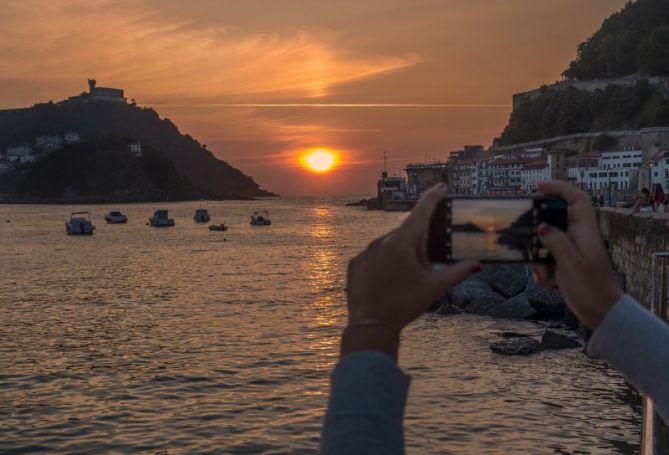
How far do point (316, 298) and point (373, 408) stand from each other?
34.6 meters

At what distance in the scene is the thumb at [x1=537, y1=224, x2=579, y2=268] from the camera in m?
1.55

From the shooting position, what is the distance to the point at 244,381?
737 inches

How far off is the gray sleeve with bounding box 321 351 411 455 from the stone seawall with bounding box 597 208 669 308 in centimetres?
1834

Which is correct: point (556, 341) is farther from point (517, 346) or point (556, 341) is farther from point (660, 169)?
point (660, 169)

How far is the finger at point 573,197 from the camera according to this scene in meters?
→ 1.63

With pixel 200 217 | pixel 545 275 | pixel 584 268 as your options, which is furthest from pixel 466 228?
pixel 200 217

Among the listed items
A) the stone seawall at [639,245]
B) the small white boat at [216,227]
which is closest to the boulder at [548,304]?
the stone seawall at [639,245]

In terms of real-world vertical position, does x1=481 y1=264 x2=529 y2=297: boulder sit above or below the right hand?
below

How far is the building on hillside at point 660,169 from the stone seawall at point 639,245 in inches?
2779

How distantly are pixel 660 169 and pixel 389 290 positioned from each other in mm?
105571

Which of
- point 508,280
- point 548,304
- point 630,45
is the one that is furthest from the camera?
point 630,45

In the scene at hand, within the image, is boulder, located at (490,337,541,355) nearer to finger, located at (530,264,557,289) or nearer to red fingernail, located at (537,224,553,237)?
finger, located at (530,264,557,289)

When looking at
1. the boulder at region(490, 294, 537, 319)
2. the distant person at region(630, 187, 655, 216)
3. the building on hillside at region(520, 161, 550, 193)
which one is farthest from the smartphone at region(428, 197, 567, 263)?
the building on hillside at region(520, 161, 550, 193)

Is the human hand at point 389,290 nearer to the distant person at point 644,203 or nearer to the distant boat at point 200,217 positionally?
the distant person at point 644,203
